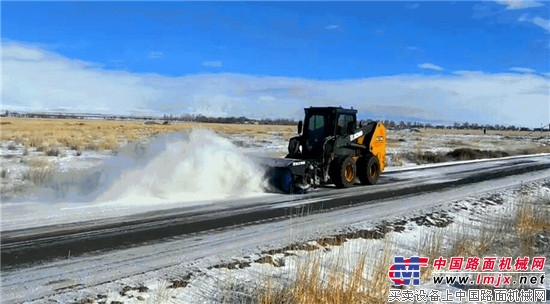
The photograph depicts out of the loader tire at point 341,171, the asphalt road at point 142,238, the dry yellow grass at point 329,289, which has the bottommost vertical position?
the asphalt road at point 142,238

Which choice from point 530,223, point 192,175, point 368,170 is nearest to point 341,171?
point 368,170

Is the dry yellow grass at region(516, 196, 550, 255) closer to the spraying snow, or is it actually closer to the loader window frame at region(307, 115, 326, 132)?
the loader window frame at region(307, 115, 326, 132)

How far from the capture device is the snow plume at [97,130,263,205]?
1270cm

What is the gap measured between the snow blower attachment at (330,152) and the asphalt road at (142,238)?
41.5 inches

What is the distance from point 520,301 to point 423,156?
27430 mm

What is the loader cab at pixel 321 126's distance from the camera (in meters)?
16.3

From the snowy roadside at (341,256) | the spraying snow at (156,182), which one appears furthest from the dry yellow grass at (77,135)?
the snowy roadside at (341,256)

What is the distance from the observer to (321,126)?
54.1 ft

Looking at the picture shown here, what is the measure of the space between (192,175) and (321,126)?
197 inches

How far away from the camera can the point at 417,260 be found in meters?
7.51

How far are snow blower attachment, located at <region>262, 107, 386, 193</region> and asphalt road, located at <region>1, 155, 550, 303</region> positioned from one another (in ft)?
3.46

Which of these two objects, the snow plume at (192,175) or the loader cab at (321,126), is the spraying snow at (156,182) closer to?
the snow plume at (192,175)

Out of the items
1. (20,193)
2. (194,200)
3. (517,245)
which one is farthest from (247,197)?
(517,245)

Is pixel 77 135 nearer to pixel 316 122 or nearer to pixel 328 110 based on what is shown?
pixel 316 122
